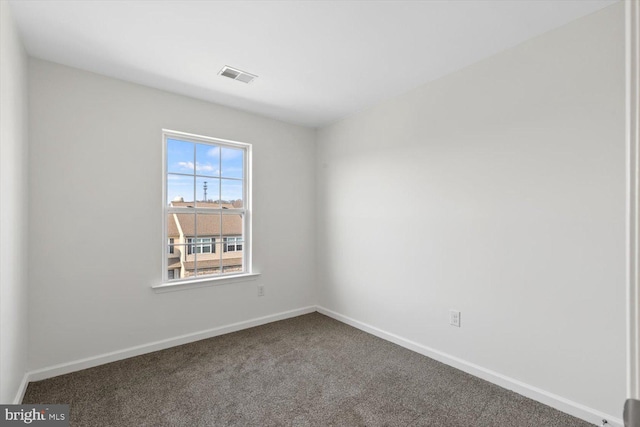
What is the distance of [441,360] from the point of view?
2.69 metres

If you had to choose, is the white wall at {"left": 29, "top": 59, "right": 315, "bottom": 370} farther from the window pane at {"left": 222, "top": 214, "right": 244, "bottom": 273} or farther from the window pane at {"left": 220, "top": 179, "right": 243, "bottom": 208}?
the window pane at {"left": 220, "top": 179, "right": 243, "bottom": 208}

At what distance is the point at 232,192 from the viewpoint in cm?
358

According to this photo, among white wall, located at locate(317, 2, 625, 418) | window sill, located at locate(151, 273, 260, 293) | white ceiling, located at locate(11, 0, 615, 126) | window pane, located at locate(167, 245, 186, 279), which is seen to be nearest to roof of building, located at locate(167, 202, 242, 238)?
window pane, located at locate(167, 245, 186, 279)

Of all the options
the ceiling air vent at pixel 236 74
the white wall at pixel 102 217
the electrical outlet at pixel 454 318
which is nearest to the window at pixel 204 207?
the white wall at pixel 102 217

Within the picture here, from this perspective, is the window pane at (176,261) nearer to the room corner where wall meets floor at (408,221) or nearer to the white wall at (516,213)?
the room corner where wall meets floor at (408,221)

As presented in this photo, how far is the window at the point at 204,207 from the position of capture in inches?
124

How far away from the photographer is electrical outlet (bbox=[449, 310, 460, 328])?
2.60m

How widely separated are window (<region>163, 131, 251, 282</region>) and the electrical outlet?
222 cm

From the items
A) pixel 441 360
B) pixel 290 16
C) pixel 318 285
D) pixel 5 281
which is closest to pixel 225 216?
pixel 318 285

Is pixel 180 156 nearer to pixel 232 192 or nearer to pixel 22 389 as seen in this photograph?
pixel 232 192

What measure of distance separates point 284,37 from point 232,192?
1883 millimetres

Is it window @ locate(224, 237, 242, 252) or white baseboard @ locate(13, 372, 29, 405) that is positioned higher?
window @ locate(224, 237, 242, 252)

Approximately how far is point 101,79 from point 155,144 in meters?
0.66

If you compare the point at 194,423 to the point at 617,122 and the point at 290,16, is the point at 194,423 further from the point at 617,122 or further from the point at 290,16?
the point at 617,122
